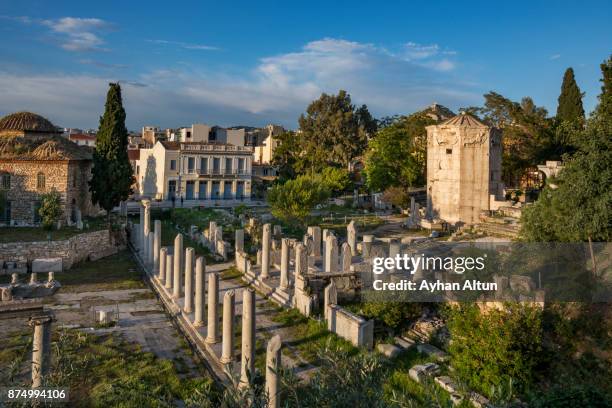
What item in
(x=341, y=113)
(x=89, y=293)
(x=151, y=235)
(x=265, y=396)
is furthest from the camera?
(x=341, y=113)

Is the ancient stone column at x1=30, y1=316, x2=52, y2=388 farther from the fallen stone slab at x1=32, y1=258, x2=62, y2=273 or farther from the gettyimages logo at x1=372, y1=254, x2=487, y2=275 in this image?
the fallen stone slab at x1=32, y1=258, x2=62, y2=273

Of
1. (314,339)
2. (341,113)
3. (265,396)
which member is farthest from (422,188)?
(265,396)

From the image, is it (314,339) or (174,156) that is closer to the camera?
(314,339)

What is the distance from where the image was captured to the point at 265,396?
6488 mm

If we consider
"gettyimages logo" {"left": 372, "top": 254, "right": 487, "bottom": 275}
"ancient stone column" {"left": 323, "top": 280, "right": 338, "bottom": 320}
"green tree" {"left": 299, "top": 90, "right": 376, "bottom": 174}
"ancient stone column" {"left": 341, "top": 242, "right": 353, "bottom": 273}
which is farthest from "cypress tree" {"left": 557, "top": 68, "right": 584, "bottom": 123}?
"ancient stone column" {"left": 323, "top": 280, "right": 338, "bottom": 320}

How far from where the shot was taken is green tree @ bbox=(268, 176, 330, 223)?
29.7 meters

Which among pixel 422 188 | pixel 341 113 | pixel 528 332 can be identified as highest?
pixel 341 113

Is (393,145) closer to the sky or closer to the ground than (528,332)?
closer to the sky

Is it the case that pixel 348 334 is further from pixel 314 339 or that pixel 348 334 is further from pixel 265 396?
pixel 265 396

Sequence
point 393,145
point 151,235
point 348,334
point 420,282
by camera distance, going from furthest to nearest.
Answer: point 393,145 < point 151,235 < point 420,282 < point 348,334

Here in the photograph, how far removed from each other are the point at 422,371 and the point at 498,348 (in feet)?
5.59

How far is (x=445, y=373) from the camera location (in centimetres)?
1157

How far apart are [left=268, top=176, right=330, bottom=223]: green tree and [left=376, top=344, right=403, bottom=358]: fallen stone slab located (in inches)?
659

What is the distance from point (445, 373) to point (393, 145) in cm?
3091
